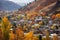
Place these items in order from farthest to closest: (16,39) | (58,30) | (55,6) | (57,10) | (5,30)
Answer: (55,6) < (57,10) < (58,30) < (16,39) < (5,30)

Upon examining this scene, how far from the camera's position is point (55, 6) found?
186 metres

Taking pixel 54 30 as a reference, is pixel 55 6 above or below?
above

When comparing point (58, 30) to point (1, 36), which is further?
point (58, 30)

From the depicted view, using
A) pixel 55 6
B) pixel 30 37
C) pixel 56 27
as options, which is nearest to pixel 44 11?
pixel 55 6

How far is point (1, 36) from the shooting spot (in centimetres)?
5156

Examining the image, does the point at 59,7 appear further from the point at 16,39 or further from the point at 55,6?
the point at 16,39

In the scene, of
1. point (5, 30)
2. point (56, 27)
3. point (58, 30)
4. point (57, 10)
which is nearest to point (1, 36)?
point (5, 30)

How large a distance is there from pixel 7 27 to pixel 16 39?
8889 mm

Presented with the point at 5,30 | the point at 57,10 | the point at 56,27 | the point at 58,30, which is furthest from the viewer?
the point at 57,10

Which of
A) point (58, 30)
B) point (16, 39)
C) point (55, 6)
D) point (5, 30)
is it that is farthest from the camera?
point (55, 6)

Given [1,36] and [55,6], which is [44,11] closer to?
[55,6]

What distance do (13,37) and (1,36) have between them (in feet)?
31.5

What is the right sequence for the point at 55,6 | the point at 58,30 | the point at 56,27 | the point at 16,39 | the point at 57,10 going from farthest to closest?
the point at 55,6, the point at 57,10, the point at 56,27, the point at 58,30, the point at 16,39

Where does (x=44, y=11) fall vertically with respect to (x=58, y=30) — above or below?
above
